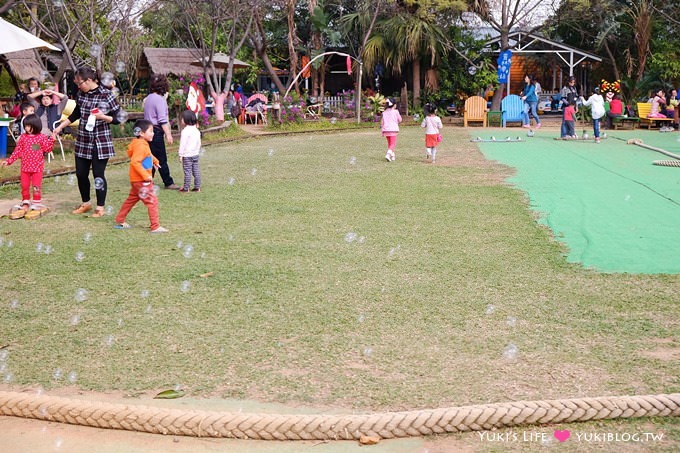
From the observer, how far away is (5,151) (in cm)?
1570

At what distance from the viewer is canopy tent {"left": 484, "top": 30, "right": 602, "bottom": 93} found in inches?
1296

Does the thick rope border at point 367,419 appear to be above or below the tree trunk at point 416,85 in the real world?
below

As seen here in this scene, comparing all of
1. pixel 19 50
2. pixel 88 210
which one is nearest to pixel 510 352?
pixel 88 210

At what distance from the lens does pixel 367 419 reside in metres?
3.56

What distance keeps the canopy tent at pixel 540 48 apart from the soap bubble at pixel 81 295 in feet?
94.5

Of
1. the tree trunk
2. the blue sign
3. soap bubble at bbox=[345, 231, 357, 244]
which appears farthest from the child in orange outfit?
the tree trunk

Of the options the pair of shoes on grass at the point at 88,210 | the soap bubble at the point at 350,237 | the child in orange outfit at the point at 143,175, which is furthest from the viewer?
the pair of shoes on grass at the point at 88,210

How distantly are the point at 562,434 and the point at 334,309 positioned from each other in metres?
2.26

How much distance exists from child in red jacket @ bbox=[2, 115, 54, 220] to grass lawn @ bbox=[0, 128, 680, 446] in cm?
26

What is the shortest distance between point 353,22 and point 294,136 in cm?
1147

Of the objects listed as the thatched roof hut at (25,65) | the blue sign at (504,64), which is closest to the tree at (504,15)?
the blue sign at (504,64)

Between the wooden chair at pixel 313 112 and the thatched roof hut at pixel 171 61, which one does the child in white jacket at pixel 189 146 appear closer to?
the wooden chair at pixel 313 112

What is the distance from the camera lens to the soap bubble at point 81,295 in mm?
5805

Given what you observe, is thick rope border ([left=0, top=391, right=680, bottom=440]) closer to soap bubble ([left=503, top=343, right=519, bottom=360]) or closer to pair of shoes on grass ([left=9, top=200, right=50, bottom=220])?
soap bubble ([left=503, top=343, right=519, bottom=360])
